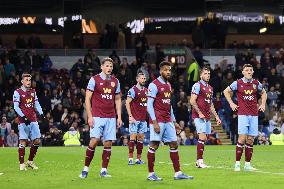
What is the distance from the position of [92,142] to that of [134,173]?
2.33 metres

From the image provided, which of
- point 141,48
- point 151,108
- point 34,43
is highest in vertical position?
point 34,43

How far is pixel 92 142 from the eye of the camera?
64.3 feet

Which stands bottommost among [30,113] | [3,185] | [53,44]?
[3,185]

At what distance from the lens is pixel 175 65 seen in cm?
4478

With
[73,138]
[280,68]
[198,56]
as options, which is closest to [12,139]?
[73,138]

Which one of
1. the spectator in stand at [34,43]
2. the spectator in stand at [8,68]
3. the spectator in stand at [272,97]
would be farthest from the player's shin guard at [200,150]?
the spectator in stand at [34,43]

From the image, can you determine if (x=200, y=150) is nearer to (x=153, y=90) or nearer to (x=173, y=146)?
(x=173, y=146)

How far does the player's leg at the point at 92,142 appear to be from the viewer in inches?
771

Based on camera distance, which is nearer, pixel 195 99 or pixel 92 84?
pixel 92 84

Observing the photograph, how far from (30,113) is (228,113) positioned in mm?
18124

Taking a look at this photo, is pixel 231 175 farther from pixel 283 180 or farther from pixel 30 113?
pixel 30 113

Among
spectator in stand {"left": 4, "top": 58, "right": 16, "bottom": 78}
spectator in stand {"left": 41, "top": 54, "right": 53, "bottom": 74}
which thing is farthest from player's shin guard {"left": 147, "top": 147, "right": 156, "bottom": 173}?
spectator in stand {"left": 41, "top": 54, "right": 53, "bottom": 74}

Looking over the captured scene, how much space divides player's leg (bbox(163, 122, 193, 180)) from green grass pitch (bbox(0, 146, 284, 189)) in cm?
25

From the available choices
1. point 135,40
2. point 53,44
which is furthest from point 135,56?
point 53,44
